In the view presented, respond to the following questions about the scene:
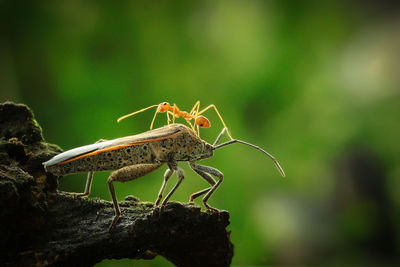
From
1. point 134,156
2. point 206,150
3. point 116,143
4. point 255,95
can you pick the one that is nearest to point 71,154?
point 116,143

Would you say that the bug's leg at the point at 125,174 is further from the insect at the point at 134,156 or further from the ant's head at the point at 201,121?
the ant's head at the point at 201,121

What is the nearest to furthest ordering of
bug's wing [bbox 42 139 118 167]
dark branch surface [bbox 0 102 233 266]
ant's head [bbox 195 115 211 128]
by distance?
dark branch surface [bbox 0 102 233 266]
bug's wing [bbox 42 139 118 167]
ant's head [bbox 195 115 211 128]

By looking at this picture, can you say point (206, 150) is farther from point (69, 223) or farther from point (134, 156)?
point (69, 223)

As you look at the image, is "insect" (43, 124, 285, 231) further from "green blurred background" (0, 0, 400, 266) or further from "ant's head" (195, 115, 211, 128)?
"green blurred background" (0, 0, 400, 266)

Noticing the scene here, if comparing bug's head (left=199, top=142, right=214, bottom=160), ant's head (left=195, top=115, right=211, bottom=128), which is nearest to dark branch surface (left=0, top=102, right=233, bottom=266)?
bug's head (left=199, top=142, right=214, bottom=160)

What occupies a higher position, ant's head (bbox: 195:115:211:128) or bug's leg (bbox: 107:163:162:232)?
ant's head (bbox: 195:115:211:128)

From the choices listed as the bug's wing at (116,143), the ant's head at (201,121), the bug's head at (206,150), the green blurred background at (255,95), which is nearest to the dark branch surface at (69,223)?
the bug's wing at (116,143)

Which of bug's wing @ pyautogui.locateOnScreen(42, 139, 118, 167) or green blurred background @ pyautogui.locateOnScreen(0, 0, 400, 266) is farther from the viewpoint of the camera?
green blurred background @ pyautogui.locateOnScreen(0, 0, 400, 266)

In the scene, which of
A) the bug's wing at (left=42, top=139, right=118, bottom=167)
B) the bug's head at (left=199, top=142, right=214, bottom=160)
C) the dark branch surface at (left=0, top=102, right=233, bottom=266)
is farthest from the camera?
the bug's head at (left=199, top=142, right=214, bottom=160)
